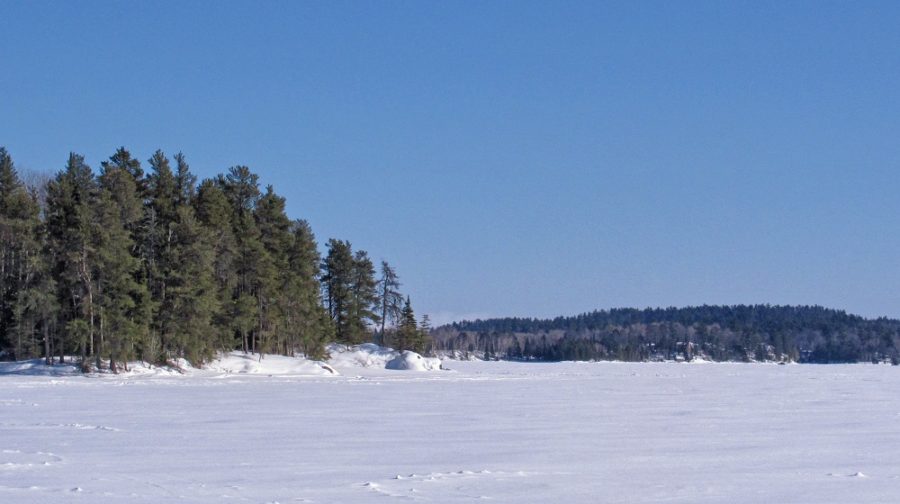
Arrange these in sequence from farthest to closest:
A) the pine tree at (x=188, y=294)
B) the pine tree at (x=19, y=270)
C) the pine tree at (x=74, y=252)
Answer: the pine tree at (x=188, y=294)
the pine tree at (x=19, y=270)
the pine tree at (x=74, y=252)

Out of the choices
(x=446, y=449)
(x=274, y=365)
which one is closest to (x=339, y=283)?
(x=274, y=365)

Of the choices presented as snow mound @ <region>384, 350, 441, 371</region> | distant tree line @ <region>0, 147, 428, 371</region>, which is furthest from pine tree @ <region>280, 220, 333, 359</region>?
snow mound @ <region>384, 350, 441, 371</region>

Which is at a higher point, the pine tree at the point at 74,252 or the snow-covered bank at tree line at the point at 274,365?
the pine tree at the point at 74,252

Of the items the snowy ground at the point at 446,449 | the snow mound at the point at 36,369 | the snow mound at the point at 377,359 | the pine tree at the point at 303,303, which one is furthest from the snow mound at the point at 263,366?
the snowy ground at the point at 446,449

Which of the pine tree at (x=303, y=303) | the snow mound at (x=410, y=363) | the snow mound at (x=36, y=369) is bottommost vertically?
the snow mound at (x=410, y=363)

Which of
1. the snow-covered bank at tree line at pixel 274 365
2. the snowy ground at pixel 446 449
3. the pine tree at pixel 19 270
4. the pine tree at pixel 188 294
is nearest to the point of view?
the snowy ground at pixel 446 449

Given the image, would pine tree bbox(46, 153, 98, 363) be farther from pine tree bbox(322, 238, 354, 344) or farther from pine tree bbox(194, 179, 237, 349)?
pine tree bbox(322, 238, 354, 344)

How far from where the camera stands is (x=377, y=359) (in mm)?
75000

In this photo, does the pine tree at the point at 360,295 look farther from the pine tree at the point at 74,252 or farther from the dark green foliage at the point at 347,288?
the pine tree at the point at 74,252

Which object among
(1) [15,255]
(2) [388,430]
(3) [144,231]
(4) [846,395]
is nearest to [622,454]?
(2) [388,430]

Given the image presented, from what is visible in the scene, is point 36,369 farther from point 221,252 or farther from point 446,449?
point 446,449

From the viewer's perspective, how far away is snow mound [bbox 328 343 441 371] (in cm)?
6850

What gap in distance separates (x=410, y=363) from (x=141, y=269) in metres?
22.4

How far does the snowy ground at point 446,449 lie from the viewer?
12.5 metres
